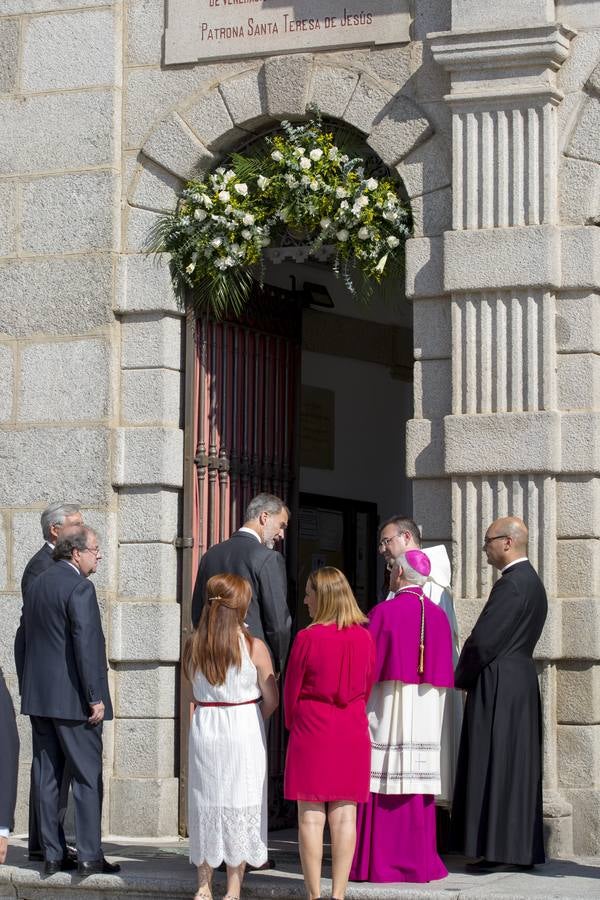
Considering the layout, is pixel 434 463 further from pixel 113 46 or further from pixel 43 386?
pixel 113 46

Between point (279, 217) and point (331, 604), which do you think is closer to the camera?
point (331, 604)

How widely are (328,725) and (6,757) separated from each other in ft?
5.97

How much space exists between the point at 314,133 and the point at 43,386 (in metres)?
2.23

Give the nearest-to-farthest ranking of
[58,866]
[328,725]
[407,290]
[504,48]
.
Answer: [328,725], [58,866], [504,48], [407,290]

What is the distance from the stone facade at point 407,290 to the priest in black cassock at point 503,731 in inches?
21.0

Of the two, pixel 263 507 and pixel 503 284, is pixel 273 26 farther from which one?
pixel 263 507

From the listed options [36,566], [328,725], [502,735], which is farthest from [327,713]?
[36,566]

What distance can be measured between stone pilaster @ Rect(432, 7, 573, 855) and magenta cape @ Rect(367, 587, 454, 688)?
101 cm

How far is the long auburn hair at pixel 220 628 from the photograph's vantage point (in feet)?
26.6

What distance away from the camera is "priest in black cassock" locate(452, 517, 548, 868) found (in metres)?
8.77

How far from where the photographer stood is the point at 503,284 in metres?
9.71

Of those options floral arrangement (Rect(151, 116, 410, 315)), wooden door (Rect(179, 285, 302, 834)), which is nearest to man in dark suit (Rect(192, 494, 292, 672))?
wooden door (Rect(179, 285, 302, 834))

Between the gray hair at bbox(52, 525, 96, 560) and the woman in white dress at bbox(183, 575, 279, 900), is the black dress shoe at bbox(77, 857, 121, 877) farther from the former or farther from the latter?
the gray hair at bbox(52, 525, 96, 560)

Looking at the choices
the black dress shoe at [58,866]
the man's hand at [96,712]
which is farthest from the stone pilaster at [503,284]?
the black dress shoe at [58,866]
